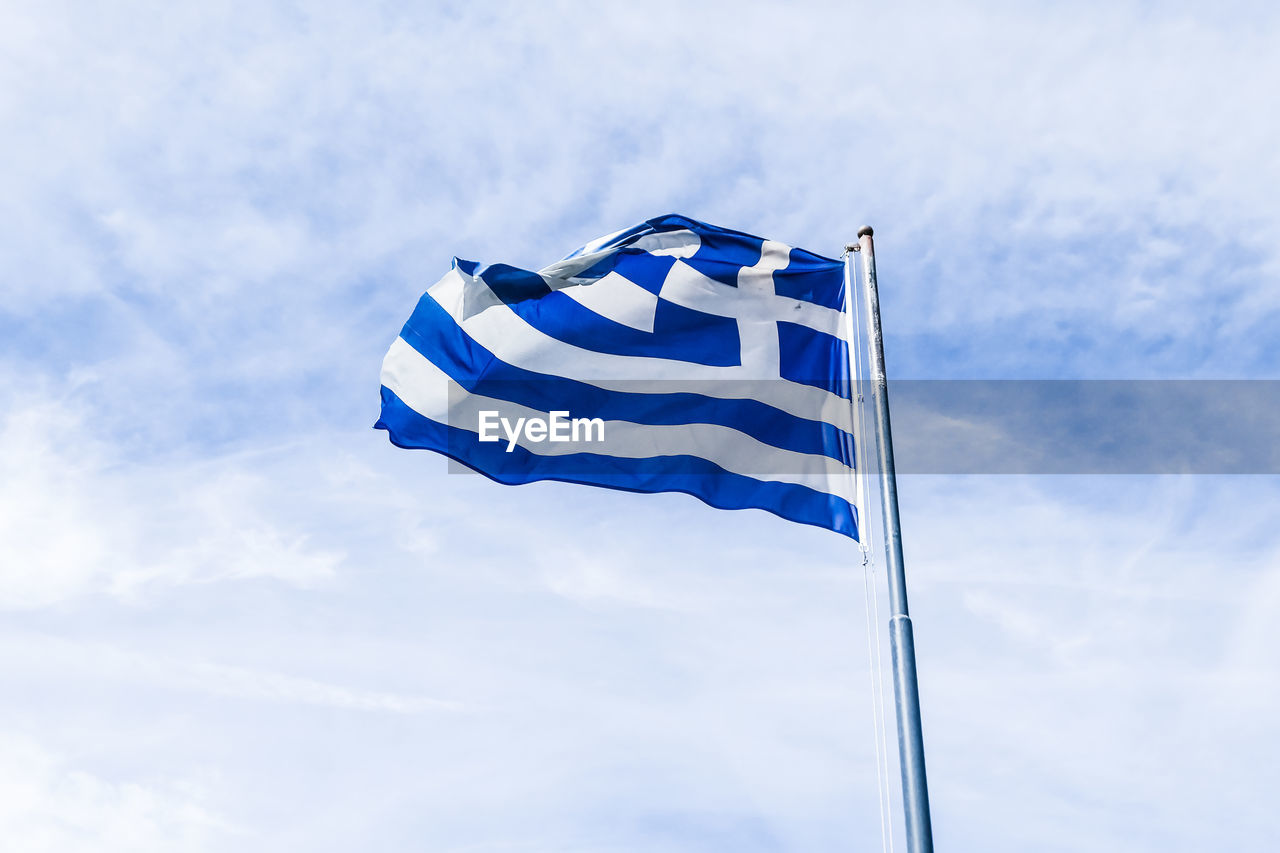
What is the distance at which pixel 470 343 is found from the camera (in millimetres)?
14883

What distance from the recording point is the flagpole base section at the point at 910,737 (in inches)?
394

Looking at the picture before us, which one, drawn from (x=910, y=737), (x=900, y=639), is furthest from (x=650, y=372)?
(x=910, y=737)

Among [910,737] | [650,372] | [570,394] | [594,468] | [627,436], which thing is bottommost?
[910,737]

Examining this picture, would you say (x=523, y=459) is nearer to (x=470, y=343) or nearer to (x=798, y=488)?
(x=470, y=343)

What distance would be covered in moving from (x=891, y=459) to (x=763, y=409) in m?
2.93

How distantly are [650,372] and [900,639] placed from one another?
5418mm

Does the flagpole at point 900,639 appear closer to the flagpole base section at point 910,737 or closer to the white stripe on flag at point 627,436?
the flagpole base section at point 910,737

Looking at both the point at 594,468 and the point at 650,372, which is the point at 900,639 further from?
the point at 650,372

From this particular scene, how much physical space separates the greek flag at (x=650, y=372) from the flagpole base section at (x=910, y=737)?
2691 millimetres

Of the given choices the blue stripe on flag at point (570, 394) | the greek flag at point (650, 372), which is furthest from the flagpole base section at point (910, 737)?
the blue stripe on flag at point (570, 394)

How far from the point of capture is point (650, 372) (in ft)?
49.5

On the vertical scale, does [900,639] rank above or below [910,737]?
above

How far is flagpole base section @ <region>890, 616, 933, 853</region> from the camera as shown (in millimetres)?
10000

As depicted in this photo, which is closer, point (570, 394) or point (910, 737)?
point (910, 737)
